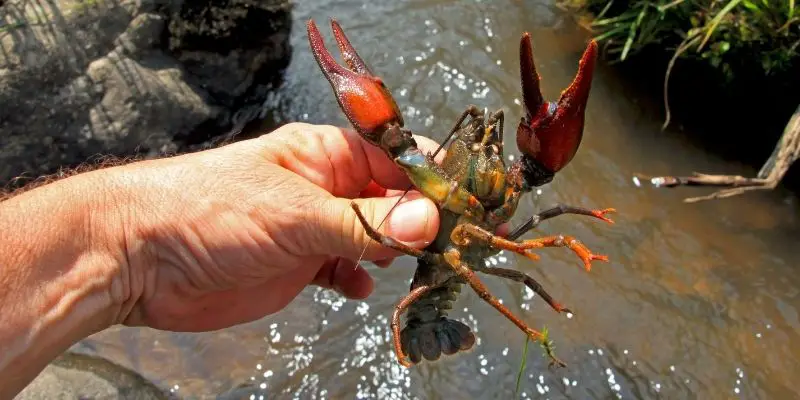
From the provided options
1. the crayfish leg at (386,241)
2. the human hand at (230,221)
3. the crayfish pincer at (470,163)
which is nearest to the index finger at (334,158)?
the human hand at (230,221)

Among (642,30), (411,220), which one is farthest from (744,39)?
(411,220)

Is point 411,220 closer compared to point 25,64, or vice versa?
point 411,220

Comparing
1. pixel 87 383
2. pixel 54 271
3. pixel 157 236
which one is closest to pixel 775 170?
pixel 157 236

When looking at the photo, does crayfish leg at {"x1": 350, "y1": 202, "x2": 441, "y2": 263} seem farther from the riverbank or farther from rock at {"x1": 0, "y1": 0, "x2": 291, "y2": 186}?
rock at {"x1": 0, "y1": 0, "x2": 291, "y2": 186}

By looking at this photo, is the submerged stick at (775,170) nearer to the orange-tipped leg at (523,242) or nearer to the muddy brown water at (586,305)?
the muddy brown water at (586,305)

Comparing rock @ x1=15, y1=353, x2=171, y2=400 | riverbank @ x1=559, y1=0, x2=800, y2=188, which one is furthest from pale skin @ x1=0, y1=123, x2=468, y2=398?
riverbank @ x1=559, y1=0, x2=800, y2=188

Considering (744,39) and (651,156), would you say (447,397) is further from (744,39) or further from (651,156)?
(744,39)
